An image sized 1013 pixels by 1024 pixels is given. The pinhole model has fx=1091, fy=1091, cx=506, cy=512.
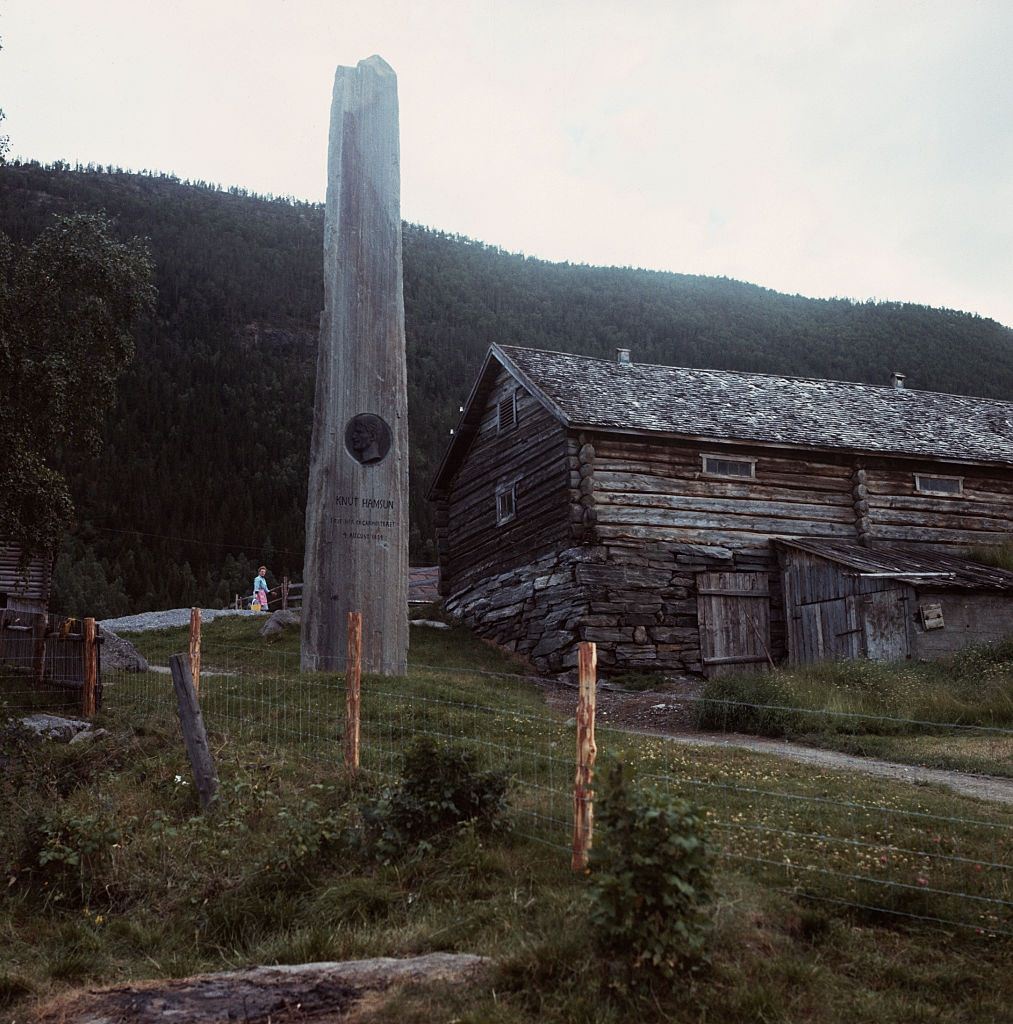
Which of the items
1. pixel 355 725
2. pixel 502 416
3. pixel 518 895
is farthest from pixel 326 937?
pixel 502 416

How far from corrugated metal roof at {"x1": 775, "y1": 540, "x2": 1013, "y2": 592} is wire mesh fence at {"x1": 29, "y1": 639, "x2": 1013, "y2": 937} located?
218 inches

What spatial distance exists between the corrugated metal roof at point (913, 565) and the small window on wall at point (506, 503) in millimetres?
5931

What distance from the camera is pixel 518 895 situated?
6.30 meters

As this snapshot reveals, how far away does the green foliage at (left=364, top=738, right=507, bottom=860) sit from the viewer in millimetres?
7109

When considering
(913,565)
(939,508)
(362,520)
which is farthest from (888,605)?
(362,520)

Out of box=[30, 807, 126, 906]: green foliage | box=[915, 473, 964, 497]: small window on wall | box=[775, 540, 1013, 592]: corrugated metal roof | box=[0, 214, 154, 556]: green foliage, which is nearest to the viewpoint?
box=[30, 807, 126, 906]: green foliage

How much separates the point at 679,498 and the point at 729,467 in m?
1.49

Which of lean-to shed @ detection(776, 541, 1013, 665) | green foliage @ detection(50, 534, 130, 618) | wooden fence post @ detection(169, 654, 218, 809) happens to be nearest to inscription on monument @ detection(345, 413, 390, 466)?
wooden fence post @ detection(169, 654, 218, 809)

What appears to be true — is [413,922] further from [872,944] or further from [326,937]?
[872,944]

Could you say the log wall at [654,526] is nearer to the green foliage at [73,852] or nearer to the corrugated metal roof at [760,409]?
the corrugated metal roof at [760,409]

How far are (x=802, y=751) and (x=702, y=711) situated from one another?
7.86 ft

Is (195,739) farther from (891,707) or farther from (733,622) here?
(733,622)

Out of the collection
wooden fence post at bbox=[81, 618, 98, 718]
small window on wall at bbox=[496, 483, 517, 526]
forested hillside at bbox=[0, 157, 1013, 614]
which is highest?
forested hillside at bbox=[0, 157, 1013, 614]

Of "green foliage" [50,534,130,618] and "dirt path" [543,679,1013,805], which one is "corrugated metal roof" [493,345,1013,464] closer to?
"dirt path" [543,679,1013,805]
